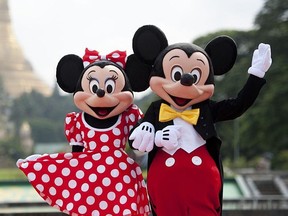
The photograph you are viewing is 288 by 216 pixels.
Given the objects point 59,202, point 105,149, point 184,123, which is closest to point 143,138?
point 184,123

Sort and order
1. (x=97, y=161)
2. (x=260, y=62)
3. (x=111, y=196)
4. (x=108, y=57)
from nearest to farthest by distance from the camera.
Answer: (x=260, y=62) → (x=111, y=196) → (x=97, y=161) → (x=108, y=57)

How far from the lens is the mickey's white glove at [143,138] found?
4160 millimetres

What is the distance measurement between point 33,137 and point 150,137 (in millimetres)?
45608

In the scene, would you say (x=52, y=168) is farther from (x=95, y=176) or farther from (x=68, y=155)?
(x=95, y=176)

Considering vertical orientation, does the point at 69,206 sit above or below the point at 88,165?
below

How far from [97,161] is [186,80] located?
0.88 metres

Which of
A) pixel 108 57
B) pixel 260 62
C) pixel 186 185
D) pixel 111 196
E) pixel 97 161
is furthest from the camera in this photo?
pixel 108 57

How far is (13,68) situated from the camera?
196 ft

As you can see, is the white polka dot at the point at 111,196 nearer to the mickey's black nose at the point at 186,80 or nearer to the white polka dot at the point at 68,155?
the white polka dot at the point at 68,155

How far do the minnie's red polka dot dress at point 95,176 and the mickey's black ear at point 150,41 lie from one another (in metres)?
0.49

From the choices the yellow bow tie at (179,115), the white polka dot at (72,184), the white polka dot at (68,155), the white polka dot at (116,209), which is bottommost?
the white polka dot at (116,209)

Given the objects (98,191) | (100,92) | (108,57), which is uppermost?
(108,57)

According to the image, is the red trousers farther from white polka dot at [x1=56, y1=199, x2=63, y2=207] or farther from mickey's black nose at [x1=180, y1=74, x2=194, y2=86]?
white polka dot at [x1=56, y1=199, x2=63, y2=207]

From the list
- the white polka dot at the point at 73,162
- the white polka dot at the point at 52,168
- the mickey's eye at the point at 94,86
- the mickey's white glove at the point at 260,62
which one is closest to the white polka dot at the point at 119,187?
the white polka dot at the point at 73,162
